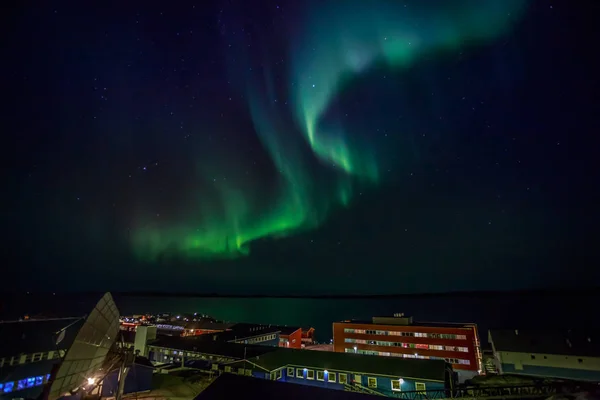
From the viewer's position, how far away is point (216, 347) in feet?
132

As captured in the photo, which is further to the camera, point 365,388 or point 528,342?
point 528,342

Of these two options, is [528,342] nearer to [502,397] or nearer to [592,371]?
[592,371]

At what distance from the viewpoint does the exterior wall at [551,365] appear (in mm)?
38250

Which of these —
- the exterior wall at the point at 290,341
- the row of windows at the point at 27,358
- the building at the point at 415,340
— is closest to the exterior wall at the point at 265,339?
the exterior wall at the point at 290,341

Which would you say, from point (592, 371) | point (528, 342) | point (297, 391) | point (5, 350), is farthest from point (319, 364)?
point (5, 350)

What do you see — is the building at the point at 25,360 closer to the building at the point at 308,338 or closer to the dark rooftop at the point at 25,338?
the dark rooftop at the point at 25,338

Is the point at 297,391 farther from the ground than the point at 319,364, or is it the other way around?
the point at 297,391

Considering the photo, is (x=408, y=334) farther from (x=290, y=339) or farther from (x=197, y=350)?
(x=197, y=350)

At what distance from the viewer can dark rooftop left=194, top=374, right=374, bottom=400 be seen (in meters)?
11.1

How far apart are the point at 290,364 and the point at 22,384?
28.2 metres

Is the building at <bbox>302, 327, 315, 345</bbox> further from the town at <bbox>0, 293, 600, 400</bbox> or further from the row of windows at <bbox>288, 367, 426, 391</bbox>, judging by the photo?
the row of windows at <bbox>288, 367, 426, 391</bbox>

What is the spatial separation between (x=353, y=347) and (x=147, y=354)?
118 feet

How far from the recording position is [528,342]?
4353 centimetres

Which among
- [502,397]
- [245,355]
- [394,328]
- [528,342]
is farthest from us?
[394,328]
